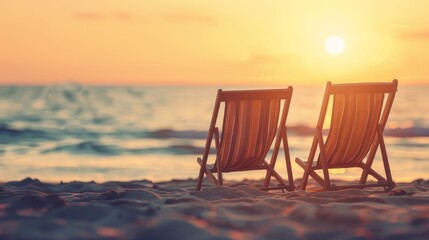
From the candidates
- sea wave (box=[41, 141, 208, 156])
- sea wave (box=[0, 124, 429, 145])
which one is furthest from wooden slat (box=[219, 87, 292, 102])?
sea wave (box=[0, 124, 429, 145])

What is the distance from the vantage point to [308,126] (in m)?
23.9

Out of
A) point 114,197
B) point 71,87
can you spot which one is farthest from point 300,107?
point 114,197

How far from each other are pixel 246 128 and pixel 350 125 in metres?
0.89

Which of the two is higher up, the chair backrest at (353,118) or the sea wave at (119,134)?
the sea wave at (119,134)

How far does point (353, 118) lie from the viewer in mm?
5297

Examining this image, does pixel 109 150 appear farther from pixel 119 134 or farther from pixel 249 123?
pixel 249 123

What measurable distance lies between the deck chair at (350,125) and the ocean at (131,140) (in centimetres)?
403

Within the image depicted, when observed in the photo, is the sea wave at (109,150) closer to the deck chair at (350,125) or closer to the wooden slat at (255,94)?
the wooden slat at (255,94)

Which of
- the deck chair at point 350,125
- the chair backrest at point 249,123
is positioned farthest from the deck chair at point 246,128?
the deck chair at point 350,125

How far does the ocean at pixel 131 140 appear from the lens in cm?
1058

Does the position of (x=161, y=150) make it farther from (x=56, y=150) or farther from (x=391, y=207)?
(x=391, y=207)

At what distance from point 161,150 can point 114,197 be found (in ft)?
37.7

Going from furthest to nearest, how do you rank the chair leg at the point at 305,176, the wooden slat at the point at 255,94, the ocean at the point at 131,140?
the ocean at the point at 131,140 < the chair leg at the point at 305,176 < the wooden slat at the point at 255,94

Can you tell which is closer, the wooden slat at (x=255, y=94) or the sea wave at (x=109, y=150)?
the wooden slat at (x=255, y=94)
